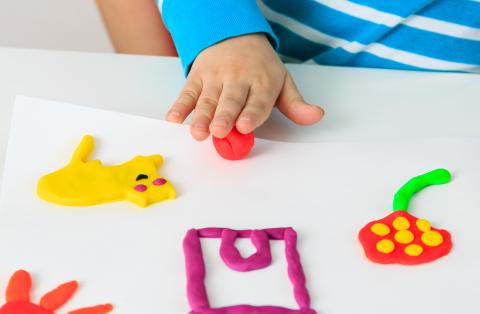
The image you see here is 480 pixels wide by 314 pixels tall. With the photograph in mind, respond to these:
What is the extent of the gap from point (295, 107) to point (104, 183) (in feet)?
0.59

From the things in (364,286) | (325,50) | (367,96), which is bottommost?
(364,286)

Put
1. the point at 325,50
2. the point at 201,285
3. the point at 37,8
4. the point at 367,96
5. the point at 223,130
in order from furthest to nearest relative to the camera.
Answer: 1. the point at 37,8
2. the point at 325,50
3. the point at 367,96
4. the point at 223,130
5. the point at 201,285

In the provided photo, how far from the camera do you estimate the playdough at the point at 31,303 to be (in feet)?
1.36

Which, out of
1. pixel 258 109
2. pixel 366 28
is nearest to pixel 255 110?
pixel 258 109

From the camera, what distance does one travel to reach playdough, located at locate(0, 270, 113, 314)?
41 cm

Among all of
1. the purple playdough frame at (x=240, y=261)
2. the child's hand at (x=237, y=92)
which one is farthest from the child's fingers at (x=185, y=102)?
the purple playdough frame at (x=240, y=261)

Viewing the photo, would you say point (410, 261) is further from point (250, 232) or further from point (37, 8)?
point (37, 8)

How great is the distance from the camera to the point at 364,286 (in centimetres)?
44

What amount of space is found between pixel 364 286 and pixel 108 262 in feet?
0.53

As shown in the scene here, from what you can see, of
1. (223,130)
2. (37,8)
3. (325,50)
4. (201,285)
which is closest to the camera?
(201,285)

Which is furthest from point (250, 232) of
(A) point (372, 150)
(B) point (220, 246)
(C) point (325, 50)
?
(C) point (325, 50)

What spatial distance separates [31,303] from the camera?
0.42m

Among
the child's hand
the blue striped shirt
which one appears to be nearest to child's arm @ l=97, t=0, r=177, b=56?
the blue striped shirt

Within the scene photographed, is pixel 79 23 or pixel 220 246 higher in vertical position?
pixel 79 23
